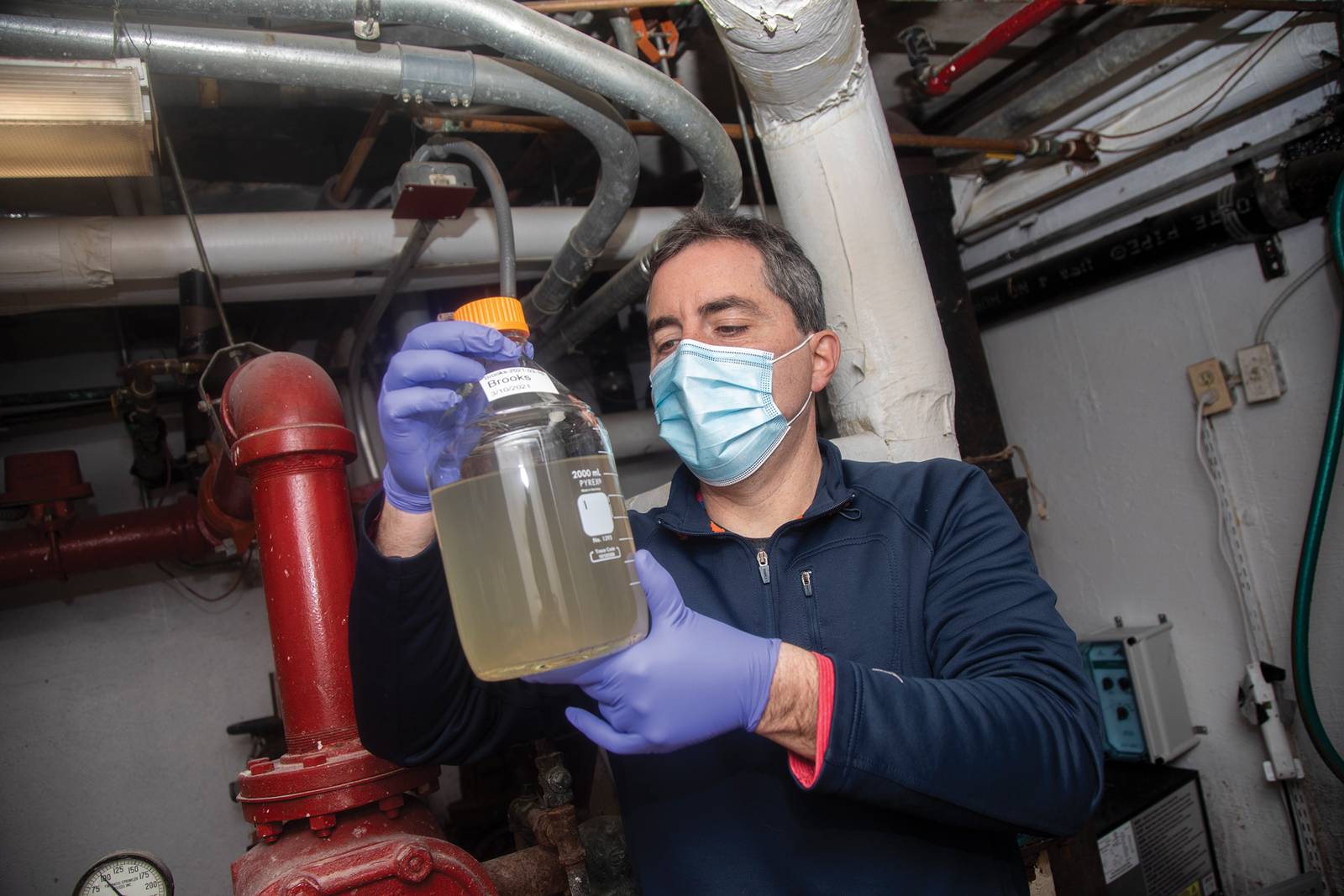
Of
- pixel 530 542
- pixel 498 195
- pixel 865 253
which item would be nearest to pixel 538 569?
pixel 530 542

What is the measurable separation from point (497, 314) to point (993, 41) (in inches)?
71.9

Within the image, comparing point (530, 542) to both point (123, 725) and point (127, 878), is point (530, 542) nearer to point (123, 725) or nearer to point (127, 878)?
point (127, 878)

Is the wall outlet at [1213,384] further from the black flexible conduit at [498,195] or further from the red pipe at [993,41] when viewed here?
the black flexible conduit at [498,195]

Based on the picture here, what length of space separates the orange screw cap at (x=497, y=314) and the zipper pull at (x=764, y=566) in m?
0.50

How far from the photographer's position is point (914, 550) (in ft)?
3.43

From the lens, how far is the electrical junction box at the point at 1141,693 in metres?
2.41

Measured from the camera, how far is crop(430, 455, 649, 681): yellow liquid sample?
693 millimetres

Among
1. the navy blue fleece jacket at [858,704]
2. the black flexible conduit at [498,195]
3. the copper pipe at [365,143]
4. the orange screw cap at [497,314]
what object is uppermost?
the copper pipe at [365,143]

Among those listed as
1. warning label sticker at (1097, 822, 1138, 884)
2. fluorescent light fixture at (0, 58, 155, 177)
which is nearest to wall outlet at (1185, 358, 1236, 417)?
warning label sticker at (1097, 822, 1138, 884)

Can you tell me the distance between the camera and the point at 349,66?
1245mm

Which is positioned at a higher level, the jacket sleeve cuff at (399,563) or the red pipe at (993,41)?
the red pipe at (993,41)

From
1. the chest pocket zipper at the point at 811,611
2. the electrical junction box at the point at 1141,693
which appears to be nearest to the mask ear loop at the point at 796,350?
the chest pocket zipper at the point at 811,611

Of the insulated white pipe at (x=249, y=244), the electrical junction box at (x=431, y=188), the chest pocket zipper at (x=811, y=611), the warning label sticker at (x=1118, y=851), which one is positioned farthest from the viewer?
the warning label sticker at (x=1118, y=851)

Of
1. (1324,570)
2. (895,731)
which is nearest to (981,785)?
(895,731)
